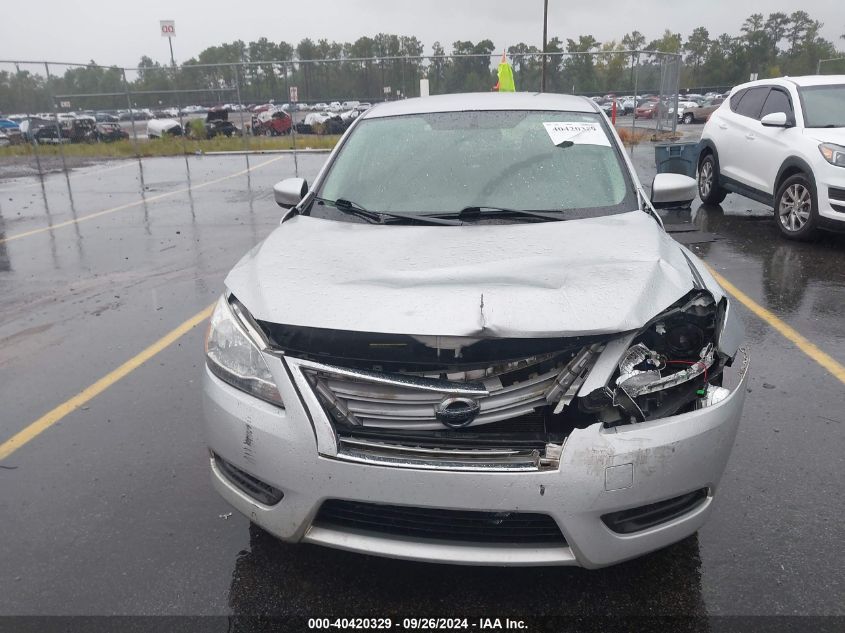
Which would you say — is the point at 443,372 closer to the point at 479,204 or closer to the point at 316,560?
the point at 316,560

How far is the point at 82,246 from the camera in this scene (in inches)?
329

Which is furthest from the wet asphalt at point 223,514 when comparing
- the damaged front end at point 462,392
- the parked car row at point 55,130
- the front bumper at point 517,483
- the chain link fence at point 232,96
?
the parked car row at point 55,130

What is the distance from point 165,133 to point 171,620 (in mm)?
26435

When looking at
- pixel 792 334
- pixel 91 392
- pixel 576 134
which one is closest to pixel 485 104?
pixel 576 134

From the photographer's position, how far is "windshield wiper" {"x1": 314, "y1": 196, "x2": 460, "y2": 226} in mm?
3289

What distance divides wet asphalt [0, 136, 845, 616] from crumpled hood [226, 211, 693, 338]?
962mm

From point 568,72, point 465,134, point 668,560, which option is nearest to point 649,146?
point 568,72

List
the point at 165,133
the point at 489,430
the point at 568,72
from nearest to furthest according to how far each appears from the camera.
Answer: the point at 489,430 < the point at 568,72 < the point at 165,133

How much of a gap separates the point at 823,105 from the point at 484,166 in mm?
6246

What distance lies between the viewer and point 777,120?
7.90m

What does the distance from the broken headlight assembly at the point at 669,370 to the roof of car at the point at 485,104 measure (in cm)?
197

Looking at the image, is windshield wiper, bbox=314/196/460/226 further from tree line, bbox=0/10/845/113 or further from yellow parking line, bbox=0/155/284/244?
tree line, bbox=0/10/845/113

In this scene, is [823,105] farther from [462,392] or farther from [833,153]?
[462,392]

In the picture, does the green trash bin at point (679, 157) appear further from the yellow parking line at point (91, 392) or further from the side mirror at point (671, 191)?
the yellow parking line at point (91, 392)
